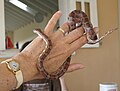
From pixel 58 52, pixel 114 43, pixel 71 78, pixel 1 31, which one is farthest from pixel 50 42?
pixel 114 43

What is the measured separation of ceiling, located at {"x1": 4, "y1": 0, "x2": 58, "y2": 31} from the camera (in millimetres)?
2376

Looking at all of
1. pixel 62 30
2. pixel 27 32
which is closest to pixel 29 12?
pixel 27 32

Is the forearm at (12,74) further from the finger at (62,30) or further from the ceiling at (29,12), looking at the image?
the ceiling at (29,12)

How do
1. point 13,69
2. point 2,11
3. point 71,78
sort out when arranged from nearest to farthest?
1. point 13,69
2. point 2,11
3. point 71,78

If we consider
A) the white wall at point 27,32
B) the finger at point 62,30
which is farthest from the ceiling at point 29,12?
the finger at point 62,30

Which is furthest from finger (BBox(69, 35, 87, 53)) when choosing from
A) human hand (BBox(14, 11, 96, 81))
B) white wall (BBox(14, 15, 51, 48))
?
white wall (BBox(14, 15, 51, 48))

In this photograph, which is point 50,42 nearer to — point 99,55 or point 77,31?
point 77,31

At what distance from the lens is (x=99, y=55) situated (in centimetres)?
258

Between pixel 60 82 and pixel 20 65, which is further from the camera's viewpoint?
pixel 60 82

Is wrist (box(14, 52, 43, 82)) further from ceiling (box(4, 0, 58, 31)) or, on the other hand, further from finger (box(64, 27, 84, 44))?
ceiling (box(4, 0, 58, 31))

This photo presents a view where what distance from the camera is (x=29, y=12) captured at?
2.65 metres

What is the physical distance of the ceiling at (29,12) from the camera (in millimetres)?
2376

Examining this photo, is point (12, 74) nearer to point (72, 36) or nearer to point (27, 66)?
point (27, 66)

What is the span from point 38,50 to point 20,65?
0.19 feet
